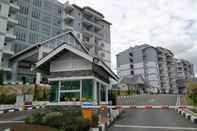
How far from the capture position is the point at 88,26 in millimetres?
60312

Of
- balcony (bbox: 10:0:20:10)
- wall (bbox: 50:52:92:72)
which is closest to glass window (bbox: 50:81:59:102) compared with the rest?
wall (bbox: 50:52:92:72)

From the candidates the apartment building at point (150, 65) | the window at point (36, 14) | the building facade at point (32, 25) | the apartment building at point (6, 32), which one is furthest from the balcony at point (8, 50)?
the apartment building at point (150, 65)

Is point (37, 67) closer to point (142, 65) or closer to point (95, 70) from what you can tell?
point (95, 70)

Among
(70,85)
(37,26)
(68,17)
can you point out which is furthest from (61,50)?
(68,17)

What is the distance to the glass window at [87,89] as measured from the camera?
12883mm

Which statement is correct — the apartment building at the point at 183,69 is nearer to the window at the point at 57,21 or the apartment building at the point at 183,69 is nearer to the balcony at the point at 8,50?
the window at the point at 57,21

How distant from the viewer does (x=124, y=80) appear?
250ft

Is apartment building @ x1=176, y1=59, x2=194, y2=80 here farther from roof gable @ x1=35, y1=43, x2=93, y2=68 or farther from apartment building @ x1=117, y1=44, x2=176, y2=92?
roof gable @ x1=35, y1=43, x2=93, y2=68

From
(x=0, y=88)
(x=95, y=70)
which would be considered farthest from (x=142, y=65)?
(x=95, y=70)

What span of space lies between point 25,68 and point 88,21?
88.5 ft

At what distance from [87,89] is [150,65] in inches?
2992

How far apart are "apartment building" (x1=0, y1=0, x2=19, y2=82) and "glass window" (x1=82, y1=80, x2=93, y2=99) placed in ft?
86.2

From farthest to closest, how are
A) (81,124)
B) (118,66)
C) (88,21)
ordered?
(118,66), (88,21), (81,124)

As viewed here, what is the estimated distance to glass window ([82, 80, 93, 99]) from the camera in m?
12.9
